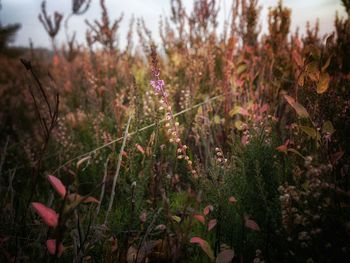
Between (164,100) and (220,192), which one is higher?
(164,100)

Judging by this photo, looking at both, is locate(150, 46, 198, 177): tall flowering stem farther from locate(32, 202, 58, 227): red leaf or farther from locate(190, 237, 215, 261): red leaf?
locate(32, 202, 58, 227): red leaf

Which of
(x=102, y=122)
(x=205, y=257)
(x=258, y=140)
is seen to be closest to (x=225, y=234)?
(x=205, y=257)

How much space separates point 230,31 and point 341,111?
1447 mm

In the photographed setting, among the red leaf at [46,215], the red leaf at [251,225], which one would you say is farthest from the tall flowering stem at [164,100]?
the red leaf at [46,215]

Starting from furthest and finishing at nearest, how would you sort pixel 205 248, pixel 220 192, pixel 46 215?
pixel 220 192, pixel 205 248, pixel 46 215

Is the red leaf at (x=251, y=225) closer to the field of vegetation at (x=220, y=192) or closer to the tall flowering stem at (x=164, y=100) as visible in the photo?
the field of vegetation at (x=220, y=192)

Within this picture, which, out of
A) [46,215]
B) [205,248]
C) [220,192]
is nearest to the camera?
[46,215]

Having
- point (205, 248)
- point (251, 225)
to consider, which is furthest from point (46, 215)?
point (251, 225)

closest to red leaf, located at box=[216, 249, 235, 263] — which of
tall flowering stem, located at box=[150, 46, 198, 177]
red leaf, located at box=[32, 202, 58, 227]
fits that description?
tall flowering stem, located at box=[150, 46, 198, 177]

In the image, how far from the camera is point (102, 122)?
8.66 feet

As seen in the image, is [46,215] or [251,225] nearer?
[46,215]

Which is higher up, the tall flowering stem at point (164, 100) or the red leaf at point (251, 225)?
the tall flowering stem at point (164, 100)

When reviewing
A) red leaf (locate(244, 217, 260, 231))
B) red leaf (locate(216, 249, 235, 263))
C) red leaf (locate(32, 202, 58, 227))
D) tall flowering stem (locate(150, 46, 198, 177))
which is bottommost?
red leaf (locate(216, 249, 235, 263))

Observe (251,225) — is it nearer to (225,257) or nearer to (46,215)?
(225,257)
